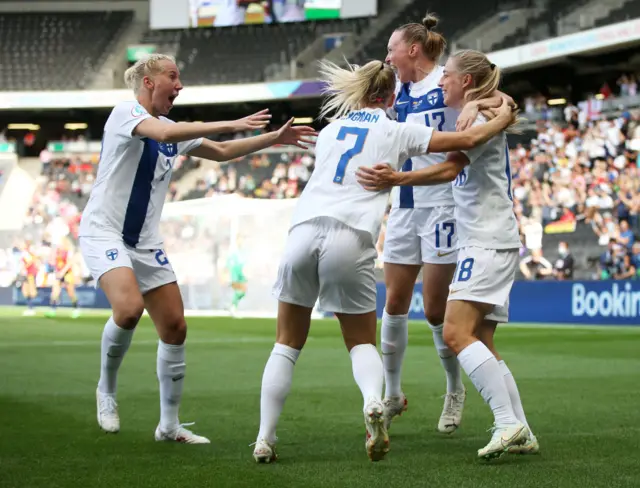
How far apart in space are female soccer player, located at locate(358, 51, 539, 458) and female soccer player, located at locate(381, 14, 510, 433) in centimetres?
87

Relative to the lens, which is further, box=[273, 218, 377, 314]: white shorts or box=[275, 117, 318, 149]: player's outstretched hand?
box=[275, 117, 318, 149]: player's outstretched hand

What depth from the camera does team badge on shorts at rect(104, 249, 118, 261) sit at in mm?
6109

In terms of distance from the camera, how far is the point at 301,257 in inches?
204

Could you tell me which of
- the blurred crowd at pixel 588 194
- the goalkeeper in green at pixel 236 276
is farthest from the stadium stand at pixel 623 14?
the goalkeeper in green at pixel 236 276

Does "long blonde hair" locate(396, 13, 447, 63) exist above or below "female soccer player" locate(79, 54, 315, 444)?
above

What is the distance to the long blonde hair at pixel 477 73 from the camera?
5609 millimetres

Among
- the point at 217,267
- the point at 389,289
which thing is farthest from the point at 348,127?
the point at 217,267

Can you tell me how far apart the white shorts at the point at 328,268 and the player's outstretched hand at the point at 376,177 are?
0.24 metres

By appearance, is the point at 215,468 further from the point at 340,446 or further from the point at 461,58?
the point at 461,58

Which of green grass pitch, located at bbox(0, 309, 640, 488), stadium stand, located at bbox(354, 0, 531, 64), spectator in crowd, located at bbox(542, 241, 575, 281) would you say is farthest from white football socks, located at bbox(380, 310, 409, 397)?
stadium stand, located at bbox(354, 0, 531, 64)

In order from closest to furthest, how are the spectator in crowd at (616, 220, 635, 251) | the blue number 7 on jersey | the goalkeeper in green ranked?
1. the blue number 7 on jersey
2. the spectator in crowd at (616, 220, 635, 251)
3. the goalkeeper in green

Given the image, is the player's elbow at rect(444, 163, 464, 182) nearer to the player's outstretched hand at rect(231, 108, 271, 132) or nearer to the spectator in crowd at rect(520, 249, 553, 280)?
the player's outstretched hand at rect(231, 108, 271, 132)

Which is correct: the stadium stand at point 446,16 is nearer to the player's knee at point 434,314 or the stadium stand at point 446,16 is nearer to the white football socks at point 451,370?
the player's knee at point 434,314

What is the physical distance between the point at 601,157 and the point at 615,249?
4312 millimetres
